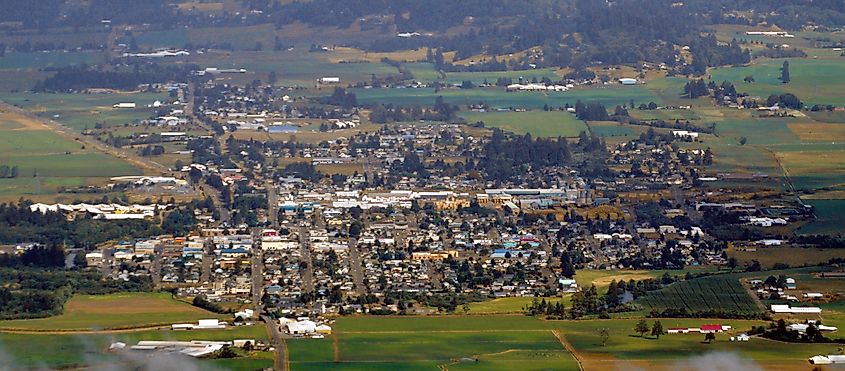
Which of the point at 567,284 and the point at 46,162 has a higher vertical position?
the point at 567,284

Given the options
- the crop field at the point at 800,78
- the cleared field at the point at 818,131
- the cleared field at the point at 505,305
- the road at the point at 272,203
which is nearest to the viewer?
the cleared field at the point at 505,305

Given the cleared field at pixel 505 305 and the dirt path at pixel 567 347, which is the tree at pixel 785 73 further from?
the dirt path at pixel 567 347

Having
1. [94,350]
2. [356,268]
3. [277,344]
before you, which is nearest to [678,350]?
[277,344]

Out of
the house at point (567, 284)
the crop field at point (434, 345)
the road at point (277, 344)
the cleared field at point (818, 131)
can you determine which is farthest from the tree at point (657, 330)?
the cleared field at point (818, 131)

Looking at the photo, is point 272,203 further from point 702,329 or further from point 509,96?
point 509,96

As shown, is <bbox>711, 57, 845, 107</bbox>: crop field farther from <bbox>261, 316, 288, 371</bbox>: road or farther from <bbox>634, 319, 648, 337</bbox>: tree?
<bbox>261, 316, 288, 371</bbox>: road

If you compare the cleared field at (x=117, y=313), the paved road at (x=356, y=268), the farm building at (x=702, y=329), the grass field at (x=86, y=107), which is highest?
the cleared field at (x=117, y=313)
